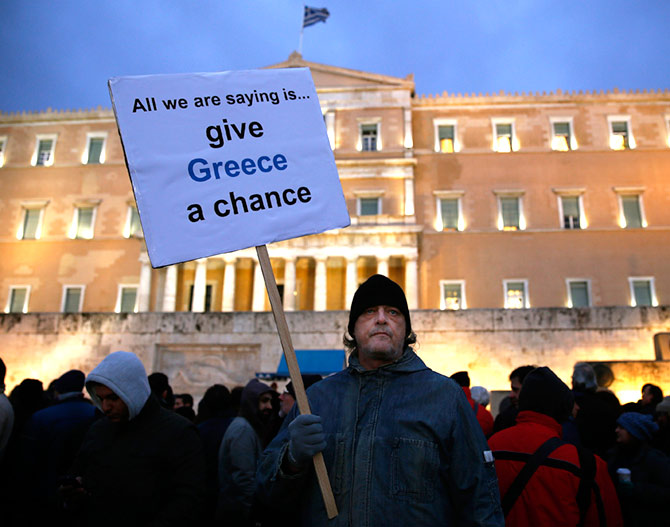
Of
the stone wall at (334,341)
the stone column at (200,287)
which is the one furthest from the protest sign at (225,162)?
the stone column at (200,287)

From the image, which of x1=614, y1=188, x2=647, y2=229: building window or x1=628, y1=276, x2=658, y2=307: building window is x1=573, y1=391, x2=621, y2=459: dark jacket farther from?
x1=614, y1=188, x2=647, y2=229: building window

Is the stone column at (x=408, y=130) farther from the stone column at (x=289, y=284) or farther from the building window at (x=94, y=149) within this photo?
the building window at (x=94, y=149)

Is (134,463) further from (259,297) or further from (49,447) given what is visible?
(259,297)

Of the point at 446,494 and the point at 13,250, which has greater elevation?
the point at 13,250

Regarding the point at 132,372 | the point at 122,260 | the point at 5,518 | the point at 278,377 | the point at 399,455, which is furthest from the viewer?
the point at 122,260

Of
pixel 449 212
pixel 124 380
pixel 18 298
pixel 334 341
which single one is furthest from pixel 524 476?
pixel 18 298

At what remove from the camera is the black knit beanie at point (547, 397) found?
327 cm

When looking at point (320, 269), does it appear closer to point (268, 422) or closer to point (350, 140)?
point (350, 140)

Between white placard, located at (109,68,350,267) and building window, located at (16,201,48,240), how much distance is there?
32.7 metres

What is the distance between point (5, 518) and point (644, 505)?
14.0 ft

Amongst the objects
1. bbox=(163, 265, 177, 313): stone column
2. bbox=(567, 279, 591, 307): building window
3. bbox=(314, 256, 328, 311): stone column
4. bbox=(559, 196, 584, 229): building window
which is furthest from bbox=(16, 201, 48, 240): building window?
bbox=(567, 279, 591, 307): building window

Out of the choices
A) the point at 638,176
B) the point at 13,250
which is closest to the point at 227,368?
the point at 13,250

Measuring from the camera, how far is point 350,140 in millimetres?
30781

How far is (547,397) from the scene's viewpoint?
328 centimetres
